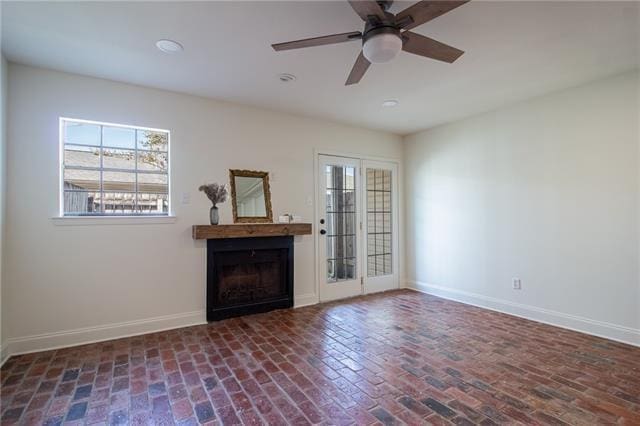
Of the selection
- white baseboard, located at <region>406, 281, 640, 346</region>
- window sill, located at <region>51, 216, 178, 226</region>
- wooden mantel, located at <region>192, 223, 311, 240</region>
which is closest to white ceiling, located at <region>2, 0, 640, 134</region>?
window sill, located at <region>51, 216, 178, 226</region>

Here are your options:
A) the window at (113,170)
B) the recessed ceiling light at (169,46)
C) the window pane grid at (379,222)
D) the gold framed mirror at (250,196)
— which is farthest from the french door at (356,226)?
the recessed ceiling light at (169,46)

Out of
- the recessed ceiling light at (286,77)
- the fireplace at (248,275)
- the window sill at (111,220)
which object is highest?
the recessed ceiling light at (286,77)

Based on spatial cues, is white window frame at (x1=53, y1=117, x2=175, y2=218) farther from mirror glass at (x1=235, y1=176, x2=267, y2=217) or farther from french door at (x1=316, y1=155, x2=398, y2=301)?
french door at (x1=316, y1=155, x2=398, y2=301)

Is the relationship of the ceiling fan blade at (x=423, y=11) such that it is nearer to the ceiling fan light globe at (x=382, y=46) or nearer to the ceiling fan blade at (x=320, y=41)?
the ceiling fan light globe at (x=382, y=46)

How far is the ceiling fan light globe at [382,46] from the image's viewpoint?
5.94 feet

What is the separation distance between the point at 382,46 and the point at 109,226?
10.1 feet

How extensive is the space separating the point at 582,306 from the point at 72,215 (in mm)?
5354

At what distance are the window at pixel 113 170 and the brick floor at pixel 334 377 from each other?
1.38 metres

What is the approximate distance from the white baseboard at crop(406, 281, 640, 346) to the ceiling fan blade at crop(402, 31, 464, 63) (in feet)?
10.1

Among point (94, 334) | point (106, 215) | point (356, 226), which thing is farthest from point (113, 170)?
point (356, 226)

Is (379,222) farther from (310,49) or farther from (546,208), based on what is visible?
(310,49)

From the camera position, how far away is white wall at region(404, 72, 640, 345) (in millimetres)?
2988

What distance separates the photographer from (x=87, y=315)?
3.00 metres

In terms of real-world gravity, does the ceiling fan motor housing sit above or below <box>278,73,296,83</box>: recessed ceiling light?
below
